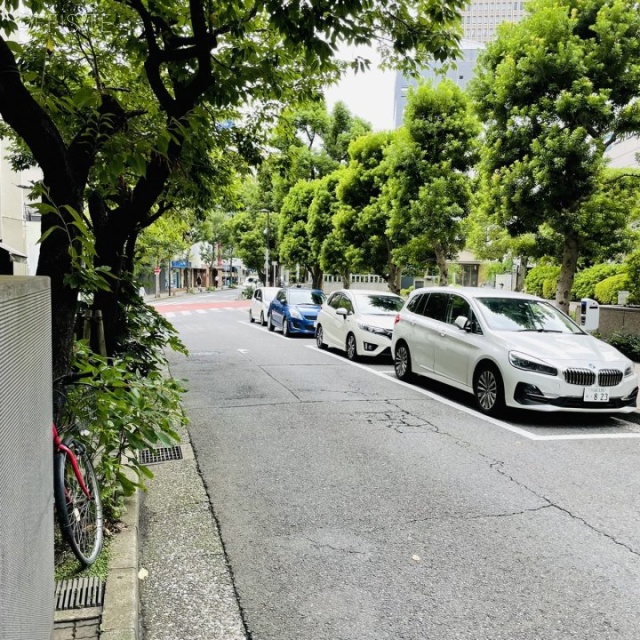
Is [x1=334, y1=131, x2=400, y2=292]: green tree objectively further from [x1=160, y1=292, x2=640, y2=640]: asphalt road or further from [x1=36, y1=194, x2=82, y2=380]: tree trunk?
[x1=36, y1=194, x2=82, y2=380]: tree trunk

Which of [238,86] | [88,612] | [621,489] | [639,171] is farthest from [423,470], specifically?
[639,171]

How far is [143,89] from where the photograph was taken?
8.07 metres

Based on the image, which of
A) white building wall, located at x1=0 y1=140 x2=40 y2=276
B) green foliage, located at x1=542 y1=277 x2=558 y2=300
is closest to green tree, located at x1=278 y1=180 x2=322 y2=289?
green foliage, located at x1=542 y1=277 x2=558 y2=300

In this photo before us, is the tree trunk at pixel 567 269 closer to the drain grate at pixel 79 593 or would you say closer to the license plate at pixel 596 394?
the license plate at pixel 596 394

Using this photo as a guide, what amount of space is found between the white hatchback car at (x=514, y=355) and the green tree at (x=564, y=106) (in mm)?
3510

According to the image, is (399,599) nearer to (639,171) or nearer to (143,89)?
(143,89)

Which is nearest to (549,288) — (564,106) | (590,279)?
(590,279)

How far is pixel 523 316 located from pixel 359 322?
15.7ft

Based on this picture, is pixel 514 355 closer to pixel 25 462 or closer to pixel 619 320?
pixel 25 462

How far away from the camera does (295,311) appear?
17938 millimetres

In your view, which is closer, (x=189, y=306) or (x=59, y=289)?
(x=59, y=289)

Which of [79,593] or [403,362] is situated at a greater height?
[403,362]

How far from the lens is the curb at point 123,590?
2.73m

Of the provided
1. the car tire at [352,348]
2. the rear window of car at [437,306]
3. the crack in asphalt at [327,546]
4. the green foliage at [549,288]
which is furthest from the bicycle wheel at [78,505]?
the green foliage at [549,288]
